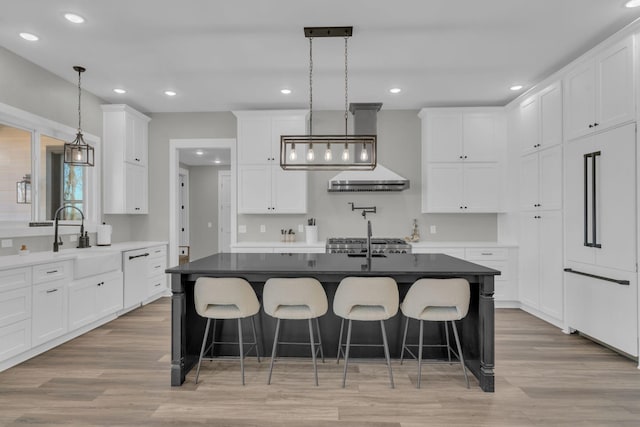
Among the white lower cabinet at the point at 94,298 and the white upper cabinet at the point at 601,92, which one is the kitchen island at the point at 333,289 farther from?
the white upper cabinet at the point at 601,92

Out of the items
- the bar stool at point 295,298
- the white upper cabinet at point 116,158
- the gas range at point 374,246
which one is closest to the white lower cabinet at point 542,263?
the gas range at point 374,246

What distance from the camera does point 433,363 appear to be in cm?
311

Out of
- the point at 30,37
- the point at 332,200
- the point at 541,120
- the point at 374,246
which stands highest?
the point at 30,37

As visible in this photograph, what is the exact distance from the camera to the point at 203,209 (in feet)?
30.3

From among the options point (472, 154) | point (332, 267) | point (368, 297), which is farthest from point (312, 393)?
point (472, 154)

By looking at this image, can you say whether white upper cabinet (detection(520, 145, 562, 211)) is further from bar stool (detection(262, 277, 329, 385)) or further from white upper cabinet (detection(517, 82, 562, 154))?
bar stool (detection(262, 277, 329, 385))

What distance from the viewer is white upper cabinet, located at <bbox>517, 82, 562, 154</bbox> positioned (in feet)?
13.5

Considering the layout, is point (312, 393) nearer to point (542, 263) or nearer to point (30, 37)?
point (542, 263)

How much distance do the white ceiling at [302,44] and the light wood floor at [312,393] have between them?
287 cm

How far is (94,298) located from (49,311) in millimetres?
645

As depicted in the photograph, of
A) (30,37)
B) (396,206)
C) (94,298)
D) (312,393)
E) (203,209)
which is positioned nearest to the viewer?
(312,393)

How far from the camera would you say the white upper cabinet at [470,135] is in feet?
17.2

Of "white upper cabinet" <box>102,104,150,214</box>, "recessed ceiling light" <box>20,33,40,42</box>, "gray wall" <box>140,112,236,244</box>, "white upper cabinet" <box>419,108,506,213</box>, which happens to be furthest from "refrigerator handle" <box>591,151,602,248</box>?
"white upper cabinet" <box>102,104,150,214</box>

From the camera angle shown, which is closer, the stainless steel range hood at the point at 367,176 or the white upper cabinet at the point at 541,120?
the white upper cabinet at the point at 541,120
